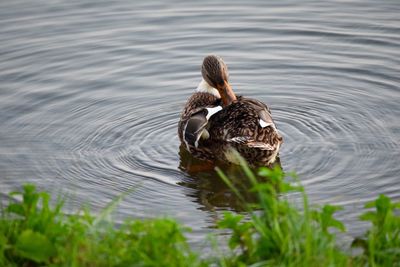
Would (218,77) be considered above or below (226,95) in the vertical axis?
above

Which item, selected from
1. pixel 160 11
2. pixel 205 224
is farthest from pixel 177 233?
pixel 160 11

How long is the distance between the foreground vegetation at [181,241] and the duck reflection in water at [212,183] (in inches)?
72.3

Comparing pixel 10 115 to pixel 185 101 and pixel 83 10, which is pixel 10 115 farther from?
pixel 83 10

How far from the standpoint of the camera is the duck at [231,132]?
7285 mm

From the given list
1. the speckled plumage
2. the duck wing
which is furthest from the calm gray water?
the duck wing

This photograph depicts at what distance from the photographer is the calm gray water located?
716 centimetres

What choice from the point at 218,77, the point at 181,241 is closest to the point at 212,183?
the point at 218,77

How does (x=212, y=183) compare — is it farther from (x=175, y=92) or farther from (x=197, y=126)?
(x=175, y=92)

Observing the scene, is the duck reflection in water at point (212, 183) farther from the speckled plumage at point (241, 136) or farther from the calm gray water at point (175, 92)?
Result: the speckled plumage at point (241, 136)

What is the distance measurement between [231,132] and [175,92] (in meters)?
2.18

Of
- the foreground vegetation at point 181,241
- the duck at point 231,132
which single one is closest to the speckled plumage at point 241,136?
the duck at point 231,132

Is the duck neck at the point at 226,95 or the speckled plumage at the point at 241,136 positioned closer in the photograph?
the speckled plumage at the point at 241,136

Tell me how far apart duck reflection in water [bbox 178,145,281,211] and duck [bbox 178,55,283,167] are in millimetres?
101

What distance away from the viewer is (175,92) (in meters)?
9.41
